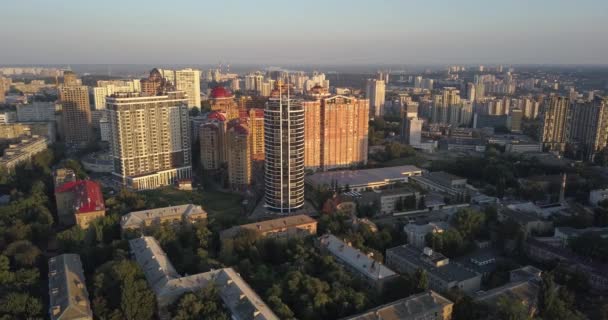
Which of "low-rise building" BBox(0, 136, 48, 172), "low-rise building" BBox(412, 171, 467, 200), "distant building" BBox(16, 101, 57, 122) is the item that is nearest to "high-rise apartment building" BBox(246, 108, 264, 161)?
"low-rise building" BBox(412, 171, 467, 200)

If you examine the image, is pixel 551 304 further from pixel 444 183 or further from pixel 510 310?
pixel 444 183

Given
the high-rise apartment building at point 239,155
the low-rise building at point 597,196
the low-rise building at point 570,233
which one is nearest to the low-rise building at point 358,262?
the low-rise building at point 570,233

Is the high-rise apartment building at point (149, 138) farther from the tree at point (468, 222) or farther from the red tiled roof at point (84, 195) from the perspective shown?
the tree at point (468, 222)

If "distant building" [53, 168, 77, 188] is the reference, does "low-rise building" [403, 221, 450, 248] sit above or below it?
below

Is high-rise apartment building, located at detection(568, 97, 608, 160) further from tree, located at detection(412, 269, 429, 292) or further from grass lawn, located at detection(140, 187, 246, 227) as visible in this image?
tree, located at detection(412, 269, 429, 292)

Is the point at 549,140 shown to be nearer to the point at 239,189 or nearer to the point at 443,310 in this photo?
the point at 239,189

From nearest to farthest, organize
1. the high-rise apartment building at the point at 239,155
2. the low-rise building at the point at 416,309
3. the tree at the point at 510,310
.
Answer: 1. the tree at the point at 510,310
2. the low-rise building at the point at 416,309
3. the high-rise apartment building at the point at 239,155
